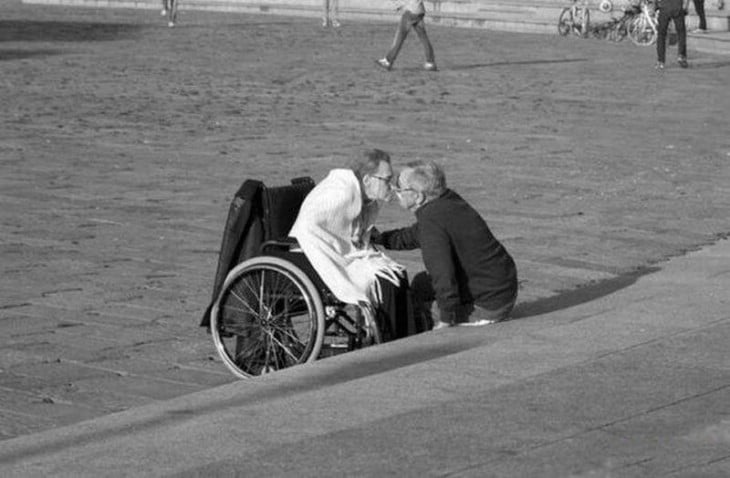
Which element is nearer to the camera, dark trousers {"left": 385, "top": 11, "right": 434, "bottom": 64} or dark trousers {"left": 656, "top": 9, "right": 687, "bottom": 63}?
dark trousers {"left": 385, "top": 11, "right": 434, "bottom": 64}

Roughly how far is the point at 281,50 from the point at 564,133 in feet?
40.0

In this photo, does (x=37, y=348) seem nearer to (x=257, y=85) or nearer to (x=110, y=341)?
(x=110, y=341)

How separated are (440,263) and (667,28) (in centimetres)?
2053

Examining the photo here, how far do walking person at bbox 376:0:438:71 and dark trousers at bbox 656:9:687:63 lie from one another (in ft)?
10.8

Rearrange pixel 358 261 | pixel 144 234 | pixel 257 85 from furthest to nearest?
pixel 257 85
pixel 144 234
pixel 358 261

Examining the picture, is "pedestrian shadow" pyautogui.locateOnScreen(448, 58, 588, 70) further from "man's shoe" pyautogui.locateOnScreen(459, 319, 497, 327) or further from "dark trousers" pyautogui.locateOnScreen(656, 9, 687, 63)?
"man's shoe" pyautogui.locateOnScreen(459, 319, 497, 327)

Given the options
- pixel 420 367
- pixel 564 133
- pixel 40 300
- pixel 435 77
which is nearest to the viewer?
pixel 420 367

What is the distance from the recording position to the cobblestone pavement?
872 centimetres

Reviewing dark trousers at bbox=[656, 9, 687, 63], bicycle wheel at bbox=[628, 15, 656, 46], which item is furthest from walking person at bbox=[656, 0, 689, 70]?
bicycle wheel at bbox=[628, 15, 656, 46]

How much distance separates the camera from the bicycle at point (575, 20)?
3538cm

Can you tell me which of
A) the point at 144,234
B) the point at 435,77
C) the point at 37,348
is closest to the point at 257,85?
the point at 435,77

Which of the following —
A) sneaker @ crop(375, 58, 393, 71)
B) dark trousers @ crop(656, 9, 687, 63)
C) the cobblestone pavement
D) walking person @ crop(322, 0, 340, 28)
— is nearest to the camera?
the cobblestone pavement

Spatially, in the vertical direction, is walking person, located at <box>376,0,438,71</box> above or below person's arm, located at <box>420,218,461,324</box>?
below

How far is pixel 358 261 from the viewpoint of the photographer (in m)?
8.20
